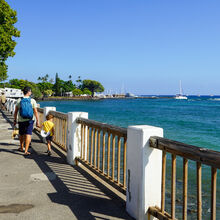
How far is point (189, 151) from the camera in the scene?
2.84 m

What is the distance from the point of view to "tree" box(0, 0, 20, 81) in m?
24.3

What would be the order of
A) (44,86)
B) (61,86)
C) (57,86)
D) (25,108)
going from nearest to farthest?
(25,108), (44,86), (57,86), (61,86)

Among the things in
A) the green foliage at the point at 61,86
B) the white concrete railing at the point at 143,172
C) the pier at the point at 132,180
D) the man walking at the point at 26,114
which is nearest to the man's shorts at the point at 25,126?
the man walking at the point at 26,114

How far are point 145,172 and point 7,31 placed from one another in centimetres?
2566

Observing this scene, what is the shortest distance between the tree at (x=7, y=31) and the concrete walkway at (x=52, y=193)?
20628mm

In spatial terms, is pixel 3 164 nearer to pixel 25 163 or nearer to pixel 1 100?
pixel 25 163

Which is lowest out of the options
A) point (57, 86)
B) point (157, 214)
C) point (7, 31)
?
point (157, 214)

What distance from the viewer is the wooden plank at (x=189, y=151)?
253 cm

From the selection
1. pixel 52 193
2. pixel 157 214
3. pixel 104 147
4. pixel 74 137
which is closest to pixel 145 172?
pixel 157 214

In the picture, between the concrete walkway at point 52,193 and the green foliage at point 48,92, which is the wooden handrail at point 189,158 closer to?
the concrete walkway at point 52,193

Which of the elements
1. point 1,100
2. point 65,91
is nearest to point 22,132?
point 1,100

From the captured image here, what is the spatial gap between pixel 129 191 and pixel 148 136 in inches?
36.3

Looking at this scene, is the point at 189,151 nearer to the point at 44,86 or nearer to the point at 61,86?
the point at 44,86

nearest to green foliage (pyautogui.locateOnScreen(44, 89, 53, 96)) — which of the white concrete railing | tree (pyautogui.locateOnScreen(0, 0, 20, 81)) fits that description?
tree (pyautogui.locateOnScreen(0, 0, 20, 81))
